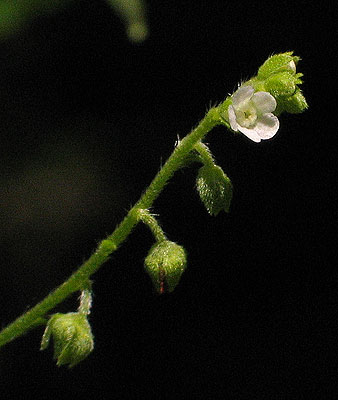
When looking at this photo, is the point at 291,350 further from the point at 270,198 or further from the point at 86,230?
the point at 86,230

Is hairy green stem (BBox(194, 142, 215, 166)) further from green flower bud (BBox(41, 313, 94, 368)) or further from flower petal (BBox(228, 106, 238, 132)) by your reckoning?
green flower bud (BBox(41, 313, 94, 368))

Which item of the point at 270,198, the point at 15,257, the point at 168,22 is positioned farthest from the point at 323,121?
the point at 15,257

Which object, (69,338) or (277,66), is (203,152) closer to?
(277,66)

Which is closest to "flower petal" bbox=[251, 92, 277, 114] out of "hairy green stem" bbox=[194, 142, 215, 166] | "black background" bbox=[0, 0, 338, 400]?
"hairy green stem" bbox=[194, 142, 215, 166]

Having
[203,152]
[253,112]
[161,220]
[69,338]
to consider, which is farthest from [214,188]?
[161,220]

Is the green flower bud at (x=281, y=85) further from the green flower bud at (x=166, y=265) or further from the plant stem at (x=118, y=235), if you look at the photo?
the green flower bud at (x=166, y=265)

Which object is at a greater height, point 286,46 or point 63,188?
point 286,46
